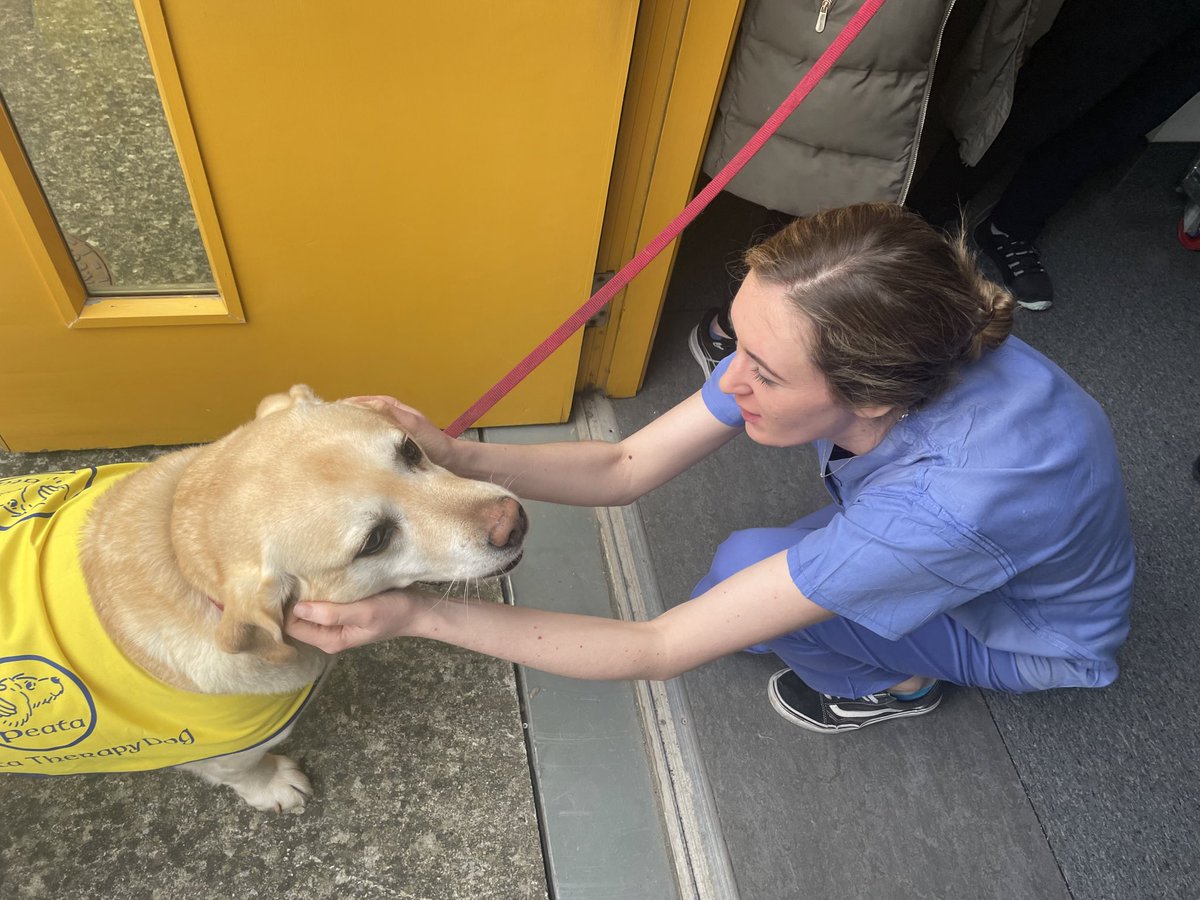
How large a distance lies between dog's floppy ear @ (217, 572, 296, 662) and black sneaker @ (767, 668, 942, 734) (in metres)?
1.41

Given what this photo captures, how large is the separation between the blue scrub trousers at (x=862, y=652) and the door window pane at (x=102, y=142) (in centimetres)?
165

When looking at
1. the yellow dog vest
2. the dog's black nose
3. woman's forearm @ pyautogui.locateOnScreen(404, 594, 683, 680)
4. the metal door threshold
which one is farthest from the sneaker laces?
the yellow dog vest

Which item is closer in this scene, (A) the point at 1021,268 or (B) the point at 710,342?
(B) the point at 710,342

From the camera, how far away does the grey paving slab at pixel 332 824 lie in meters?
1.76

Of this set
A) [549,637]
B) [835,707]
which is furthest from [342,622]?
[835,707]

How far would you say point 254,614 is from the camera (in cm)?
124

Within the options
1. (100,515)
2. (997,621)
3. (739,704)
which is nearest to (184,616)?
(100,515)

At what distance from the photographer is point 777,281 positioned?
1.35 metres

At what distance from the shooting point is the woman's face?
134 cm

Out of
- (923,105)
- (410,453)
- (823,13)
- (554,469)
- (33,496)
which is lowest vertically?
(554,469)

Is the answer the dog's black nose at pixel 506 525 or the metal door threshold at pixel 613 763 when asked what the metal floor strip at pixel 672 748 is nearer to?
the metal door threshold at pixel 613 763

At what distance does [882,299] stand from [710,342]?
160 centimetres

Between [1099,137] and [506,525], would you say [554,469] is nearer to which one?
[506,525]

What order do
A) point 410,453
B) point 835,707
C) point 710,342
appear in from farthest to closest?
point 710,342, point 835,707, point 410,453
